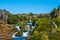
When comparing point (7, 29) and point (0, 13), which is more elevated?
point (0, 13)

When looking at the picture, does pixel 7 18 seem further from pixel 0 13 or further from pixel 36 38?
pixel 36 38

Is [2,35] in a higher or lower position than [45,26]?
lower

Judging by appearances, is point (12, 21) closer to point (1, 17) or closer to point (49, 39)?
point (1, 17)

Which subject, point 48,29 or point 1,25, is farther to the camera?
point 1,25

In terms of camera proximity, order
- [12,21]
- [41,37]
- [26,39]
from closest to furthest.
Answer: [41,37] < [26,39] < [12,21]

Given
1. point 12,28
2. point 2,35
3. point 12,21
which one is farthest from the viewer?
point 12,21

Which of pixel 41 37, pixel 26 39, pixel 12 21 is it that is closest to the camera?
pixel 41 37

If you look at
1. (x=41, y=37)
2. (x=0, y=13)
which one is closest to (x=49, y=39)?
(x=41, y=37)

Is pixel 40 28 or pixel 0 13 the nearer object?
pixel 40 28

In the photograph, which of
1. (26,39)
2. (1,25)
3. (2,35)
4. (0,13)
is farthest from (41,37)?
(0,13)
